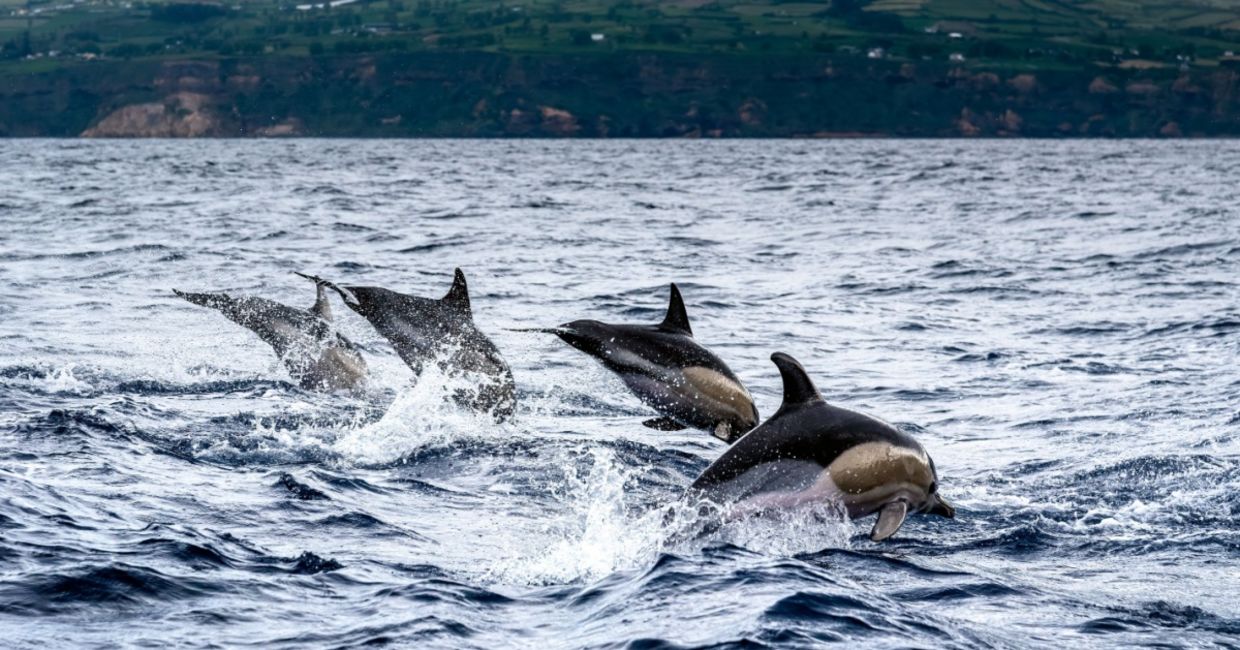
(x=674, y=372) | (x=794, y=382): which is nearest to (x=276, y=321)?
(x=674, y=372)

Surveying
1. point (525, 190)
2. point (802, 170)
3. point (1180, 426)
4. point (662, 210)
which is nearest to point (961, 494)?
point (1180, 426)

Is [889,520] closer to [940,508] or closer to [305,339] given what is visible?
[940,508]

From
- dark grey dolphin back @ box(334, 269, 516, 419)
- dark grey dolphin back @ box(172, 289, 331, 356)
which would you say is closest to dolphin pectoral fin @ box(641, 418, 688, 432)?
dark grey dolphin back @ box(334, 269, 516, 419)

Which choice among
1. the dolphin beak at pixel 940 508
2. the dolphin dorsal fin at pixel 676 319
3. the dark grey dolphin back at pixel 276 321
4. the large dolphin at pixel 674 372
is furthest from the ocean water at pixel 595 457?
the dolphin dorsal fin at pixel 676 319

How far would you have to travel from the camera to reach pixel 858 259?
116 ft

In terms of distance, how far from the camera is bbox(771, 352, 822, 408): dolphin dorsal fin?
10.7 metres

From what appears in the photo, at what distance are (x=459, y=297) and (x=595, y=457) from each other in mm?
2197

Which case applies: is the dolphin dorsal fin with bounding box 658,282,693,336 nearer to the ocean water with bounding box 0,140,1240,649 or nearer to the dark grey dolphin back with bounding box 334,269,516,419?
the ocean water with bounding box 0,140,1240,649

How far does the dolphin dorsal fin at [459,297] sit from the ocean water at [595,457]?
2.60ft

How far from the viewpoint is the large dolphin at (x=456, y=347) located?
50.6 feet

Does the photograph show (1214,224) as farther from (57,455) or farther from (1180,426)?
(57,455)

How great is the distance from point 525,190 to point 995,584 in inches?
2274

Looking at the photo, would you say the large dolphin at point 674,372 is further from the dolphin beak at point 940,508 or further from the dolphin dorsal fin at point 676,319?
the dolphin beak at point 940,508

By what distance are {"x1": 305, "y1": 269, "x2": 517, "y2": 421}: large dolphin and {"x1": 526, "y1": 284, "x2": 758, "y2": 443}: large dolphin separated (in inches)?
77.8
